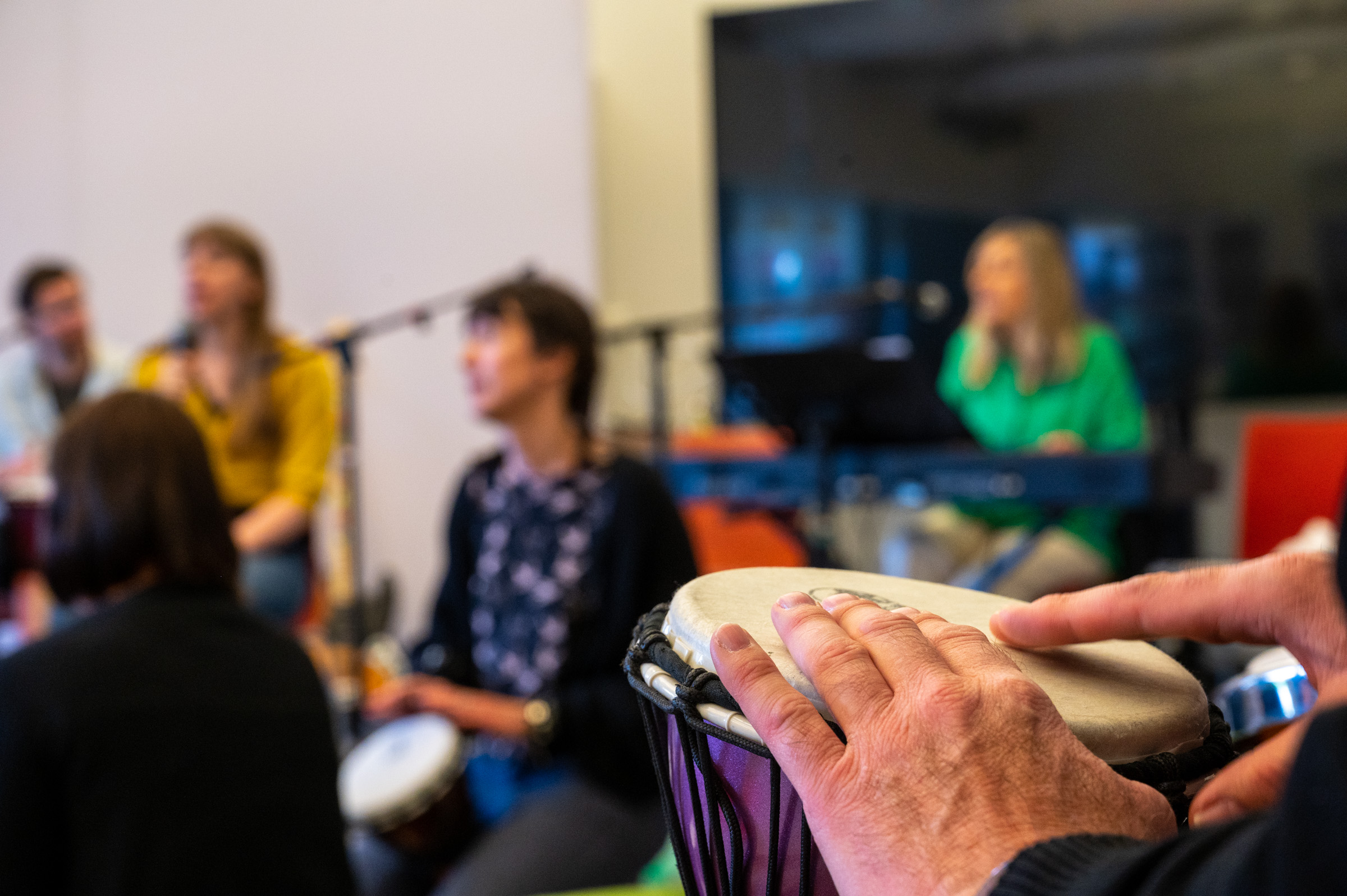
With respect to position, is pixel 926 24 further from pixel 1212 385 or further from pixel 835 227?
pixel 1212 385

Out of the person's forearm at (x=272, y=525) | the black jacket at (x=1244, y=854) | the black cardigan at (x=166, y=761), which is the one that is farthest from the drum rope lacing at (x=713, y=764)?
the person's forearm at (x=272, y=525)

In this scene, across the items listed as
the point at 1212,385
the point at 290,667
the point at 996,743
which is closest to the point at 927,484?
the point at 290,667

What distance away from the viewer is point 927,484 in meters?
2.48

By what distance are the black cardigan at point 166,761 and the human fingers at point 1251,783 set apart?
1.17m

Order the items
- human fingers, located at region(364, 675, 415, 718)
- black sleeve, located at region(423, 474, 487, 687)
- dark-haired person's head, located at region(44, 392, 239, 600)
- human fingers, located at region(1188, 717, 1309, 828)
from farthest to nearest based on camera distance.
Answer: black sleeve, located at region(423, 474, 487, 687) < human fingers, located at region(364, 675, 415, 718) < dark-haired person's head, located at region(44, 392, 239, 600) < human fingers, located at region(1188, 717, 1309, 828)

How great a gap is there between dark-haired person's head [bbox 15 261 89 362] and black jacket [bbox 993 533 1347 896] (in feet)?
12.7

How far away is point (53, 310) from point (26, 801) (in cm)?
286

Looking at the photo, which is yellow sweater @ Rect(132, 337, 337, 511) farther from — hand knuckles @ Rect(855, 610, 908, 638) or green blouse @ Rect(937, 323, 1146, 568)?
hand knuckles @ Rect(855, 610, 908, 638)

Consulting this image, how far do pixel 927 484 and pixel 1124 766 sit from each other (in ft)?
6.48

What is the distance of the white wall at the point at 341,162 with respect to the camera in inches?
164

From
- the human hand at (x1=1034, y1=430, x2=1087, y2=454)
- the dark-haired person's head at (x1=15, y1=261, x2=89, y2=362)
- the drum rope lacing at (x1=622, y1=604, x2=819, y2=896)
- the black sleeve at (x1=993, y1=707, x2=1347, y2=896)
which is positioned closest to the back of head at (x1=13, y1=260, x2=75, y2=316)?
the dark-haired person's head at (x1=15, y1=261, x2=89, y2=362)

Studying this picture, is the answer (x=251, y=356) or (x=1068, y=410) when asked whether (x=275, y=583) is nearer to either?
(x=251, y=356)

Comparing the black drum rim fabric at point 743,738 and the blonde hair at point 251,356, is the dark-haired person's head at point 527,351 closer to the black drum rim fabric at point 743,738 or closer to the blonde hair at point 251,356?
the blonde hair at point 251,356

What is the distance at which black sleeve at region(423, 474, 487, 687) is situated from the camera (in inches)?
79.4
